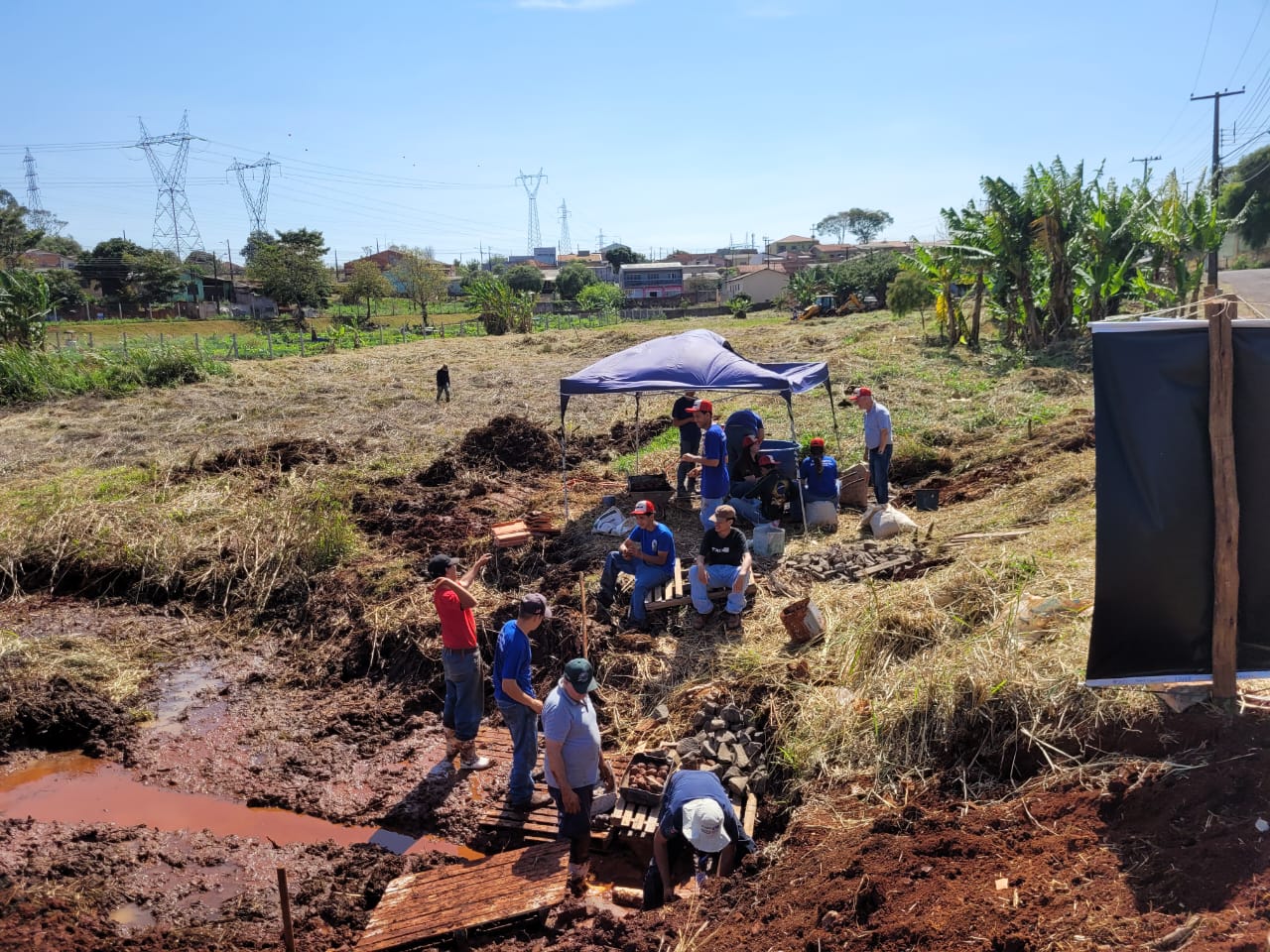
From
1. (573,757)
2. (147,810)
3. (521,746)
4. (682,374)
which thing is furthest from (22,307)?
(573,757)

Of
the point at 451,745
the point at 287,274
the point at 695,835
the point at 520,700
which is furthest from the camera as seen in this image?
the point at 287,274

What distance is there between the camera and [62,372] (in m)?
24.3

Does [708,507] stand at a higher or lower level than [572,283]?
lower

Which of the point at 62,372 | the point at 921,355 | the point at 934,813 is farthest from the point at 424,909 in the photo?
the point at 62,372

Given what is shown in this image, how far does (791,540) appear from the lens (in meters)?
10.4

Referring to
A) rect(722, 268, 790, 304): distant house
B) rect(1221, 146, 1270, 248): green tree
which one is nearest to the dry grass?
rect(1221, 146, 1270, 248): green tree

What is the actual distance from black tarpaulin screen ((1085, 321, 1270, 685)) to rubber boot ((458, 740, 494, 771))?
4498 millimetres

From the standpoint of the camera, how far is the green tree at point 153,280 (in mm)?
58406

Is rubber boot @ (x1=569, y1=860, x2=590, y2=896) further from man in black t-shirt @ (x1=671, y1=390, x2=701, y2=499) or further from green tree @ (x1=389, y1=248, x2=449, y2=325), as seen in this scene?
green tree @ (x1=389, y1=248, x2=449, y2=325)

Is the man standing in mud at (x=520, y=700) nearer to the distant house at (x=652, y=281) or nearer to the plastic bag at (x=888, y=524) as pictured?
the plastic bag at (x=888, y=524)

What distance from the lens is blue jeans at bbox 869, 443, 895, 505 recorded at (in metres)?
10.9

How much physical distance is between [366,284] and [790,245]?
297 ft

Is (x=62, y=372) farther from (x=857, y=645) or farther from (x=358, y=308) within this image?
(x=358, y=308)

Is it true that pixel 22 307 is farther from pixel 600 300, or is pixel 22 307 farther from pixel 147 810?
pixel 600 300
